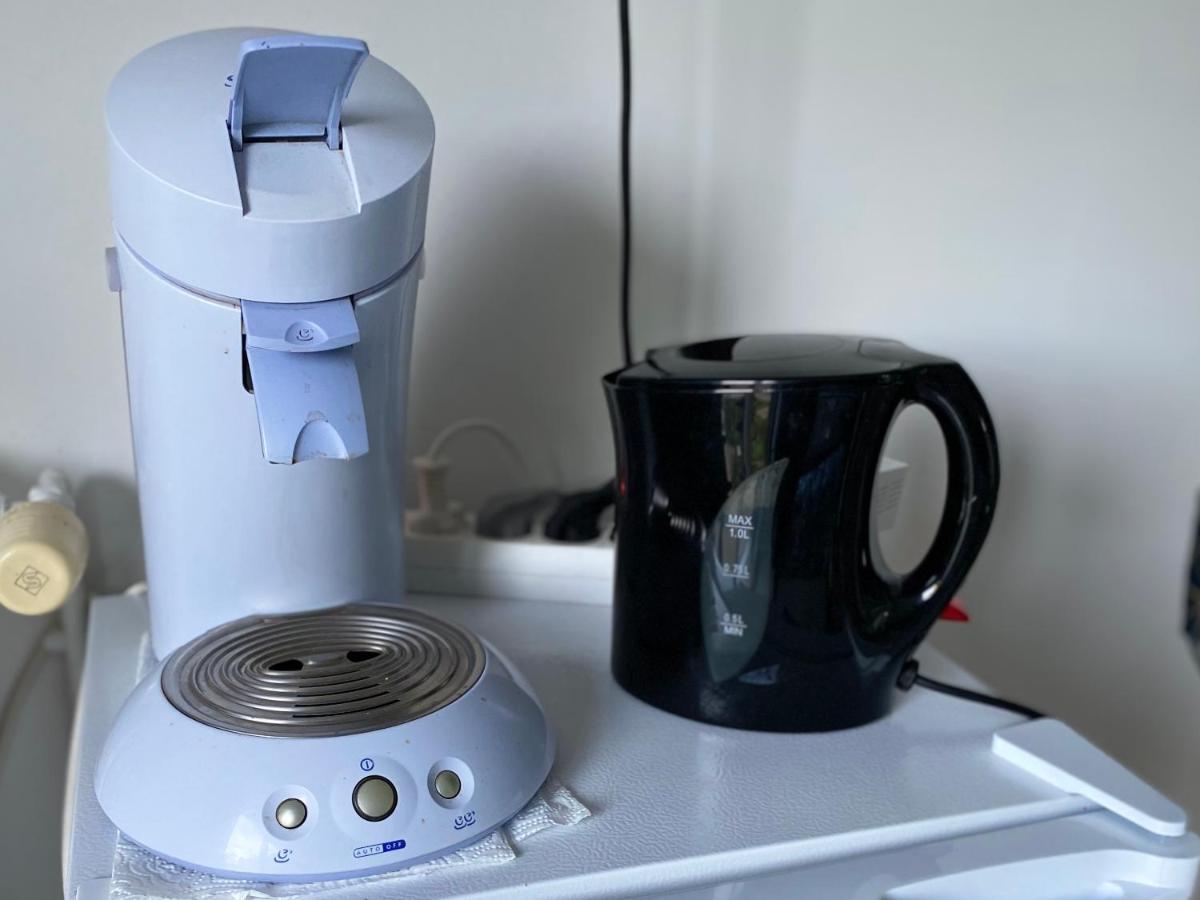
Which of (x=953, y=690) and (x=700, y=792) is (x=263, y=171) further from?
(x=953, y=690)

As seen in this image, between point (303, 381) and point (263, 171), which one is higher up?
point (263, 171)

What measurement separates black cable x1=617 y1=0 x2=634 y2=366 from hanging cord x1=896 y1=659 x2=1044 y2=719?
0.35 m

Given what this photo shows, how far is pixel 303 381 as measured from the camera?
50 cm

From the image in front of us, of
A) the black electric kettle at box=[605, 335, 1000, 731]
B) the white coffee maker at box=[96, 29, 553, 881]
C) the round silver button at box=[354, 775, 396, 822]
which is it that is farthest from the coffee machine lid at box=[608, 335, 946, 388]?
the round silver button at box=[354, 775, 396, 822]

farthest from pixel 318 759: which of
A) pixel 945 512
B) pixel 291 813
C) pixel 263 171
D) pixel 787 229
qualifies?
pixel 787 229

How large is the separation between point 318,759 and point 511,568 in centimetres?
35

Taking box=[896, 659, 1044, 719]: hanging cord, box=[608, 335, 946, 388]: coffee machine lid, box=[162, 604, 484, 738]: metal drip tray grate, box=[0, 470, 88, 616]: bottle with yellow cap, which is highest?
box=[608, 335, 946, 388]: coffee machine lid

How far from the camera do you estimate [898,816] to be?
51 cm

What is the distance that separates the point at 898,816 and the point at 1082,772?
0.13 m

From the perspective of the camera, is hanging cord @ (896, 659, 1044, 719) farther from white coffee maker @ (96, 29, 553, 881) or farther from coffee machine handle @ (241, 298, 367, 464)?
coffee machine handle @ (241, 298, 367, 464)

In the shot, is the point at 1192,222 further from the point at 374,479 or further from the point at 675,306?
the point at 374,479

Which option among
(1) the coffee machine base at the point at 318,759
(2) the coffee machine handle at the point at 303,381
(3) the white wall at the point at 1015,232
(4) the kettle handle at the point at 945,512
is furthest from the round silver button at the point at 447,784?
(3) the white wall at the point at 1015,232

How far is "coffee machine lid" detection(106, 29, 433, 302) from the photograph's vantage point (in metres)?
0.48

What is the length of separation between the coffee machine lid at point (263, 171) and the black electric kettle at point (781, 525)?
0.18 meters
